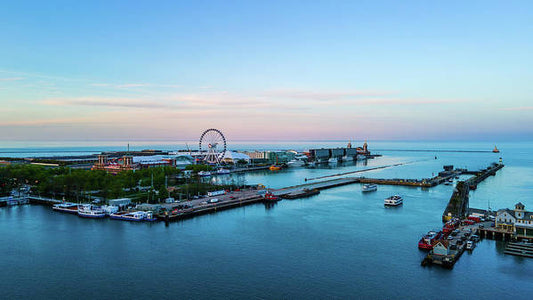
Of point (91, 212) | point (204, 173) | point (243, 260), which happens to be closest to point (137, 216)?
point (91, 212)

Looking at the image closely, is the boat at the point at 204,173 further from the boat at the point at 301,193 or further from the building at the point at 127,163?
the boat at the point at 301,193

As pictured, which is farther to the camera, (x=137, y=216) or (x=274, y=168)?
(x=274, y=168)

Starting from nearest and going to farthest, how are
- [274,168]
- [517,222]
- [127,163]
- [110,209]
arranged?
[517,222] < [110,209] < [127,163] < [274,168]

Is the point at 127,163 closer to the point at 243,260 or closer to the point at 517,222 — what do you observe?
the point at 243,260

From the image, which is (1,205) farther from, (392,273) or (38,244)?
(392,273)

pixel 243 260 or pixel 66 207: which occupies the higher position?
pixel 66 207

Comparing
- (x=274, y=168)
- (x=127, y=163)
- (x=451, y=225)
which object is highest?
(x=127, y=163)

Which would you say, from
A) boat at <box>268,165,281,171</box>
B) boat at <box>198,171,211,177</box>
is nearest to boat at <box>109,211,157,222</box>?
boat at <box>198,171,211,177</box>

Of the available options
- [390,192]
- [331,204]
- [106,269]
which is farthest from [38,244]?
[390,192]
